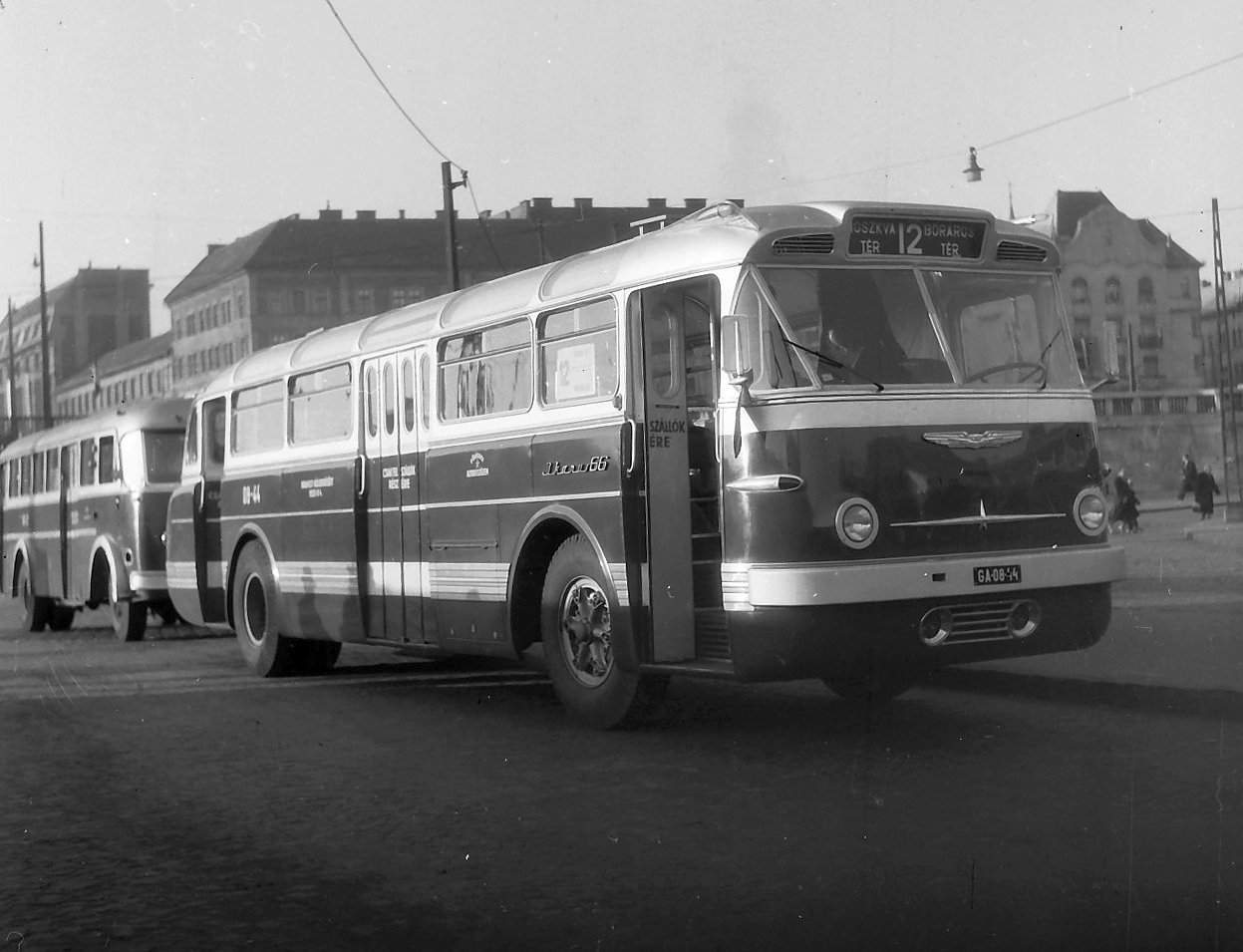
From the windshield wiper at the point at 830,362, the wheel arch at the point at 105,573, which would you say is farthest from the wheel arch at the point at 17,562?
the windshield wiper at the point at 830,362

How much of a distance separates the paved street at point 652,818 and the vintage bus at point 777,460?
63cm

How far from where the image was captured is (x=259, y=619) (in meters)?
16.5

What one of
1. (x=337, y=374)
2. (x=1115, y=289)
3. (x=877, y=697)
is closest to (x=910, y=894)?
(x=877, y=697)

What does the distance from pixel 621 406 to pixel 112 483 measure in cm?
1365

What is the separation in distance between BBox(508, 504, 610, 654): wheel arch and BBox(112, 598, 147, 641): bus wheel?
11272 mm

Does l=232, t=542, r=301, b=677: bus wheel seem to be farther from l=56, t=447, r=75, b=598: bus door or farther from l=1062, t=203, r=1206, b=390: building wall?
l=1062, t=203, r=1206, b=390: building wall

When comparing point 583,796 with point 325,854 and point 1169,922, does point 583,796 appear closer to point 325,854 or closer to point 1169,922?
point 325,854

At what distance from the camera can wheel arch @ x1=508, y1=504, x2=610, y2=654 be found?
11688 mm

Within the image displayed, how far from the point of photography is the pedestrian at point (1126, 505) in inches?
1613

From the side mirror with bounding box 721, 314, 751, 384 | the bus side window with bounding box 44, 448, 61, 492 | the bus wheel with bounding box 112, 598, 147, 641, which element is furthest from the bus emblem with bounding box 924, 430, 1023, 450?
the bus side window with bounding box 44, 448, 61, 492

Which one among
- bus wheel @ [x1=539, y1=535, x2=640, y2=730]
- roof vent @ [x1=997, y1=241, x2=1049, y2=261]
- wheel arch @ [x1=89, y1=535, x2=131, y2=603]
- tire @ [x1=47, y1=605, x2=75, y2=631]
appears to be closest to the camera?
roof vent @ [x1=997, y1=241, x2=1049, y2=261]

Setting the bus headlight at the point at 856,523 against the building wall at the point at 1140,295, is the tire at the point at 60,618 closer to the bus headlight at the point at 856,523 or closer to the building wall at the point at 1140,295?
the bus headlight at the point at 856,523

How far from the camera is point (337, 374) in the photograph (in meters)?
14.9

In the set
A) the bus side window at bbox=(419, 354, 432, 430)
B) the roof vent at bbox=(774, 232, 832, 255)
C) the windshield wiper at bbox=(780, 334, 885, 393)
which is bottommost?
the windshield wiper at bbox=(780, 334, 885, 393)
